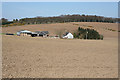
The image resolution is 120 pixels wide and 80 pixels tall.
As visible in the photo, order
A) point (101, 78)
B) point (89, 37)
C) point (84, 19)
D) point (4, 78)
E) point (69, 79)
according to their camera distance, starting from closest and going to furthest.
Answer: point (4, 78)
point (69, 79)
point (101, 78)
point (89, 37)
point (84, 19)

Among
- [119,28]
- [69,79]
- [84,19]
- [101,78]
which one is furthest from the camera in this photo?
[84,19]

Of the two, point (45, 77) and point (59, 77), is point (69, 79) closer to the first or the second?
point (59, 77)

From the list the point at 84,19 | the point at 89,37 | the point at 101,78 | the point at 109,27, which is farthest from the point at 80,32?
the point at 101,78

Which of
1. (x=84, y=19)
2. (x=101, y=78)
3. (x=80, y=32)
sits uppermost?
(x=84, y=19)

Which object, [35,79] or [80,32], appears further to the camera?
[80,32]

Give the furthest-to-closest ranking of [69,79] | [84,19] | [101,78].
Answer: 1. [84,19]
2. [101,78]
3. [69,79]

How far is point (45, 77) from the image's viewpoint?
285 inches

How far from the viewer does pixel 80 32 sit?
2601 inches

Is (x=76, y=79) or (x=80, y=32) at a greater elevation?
(x=80, y=32)

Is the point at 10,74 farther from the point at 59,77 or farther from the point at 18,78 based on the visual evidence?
the point at 59,77

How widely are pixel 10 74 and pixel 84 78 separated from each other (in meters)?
3.24

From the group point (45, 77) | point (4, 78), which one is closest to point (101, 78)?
point (45, 77)

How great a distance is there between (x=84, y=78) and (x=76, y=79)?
17.1 inches

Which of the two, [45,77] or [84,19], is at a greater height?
[84,19]
